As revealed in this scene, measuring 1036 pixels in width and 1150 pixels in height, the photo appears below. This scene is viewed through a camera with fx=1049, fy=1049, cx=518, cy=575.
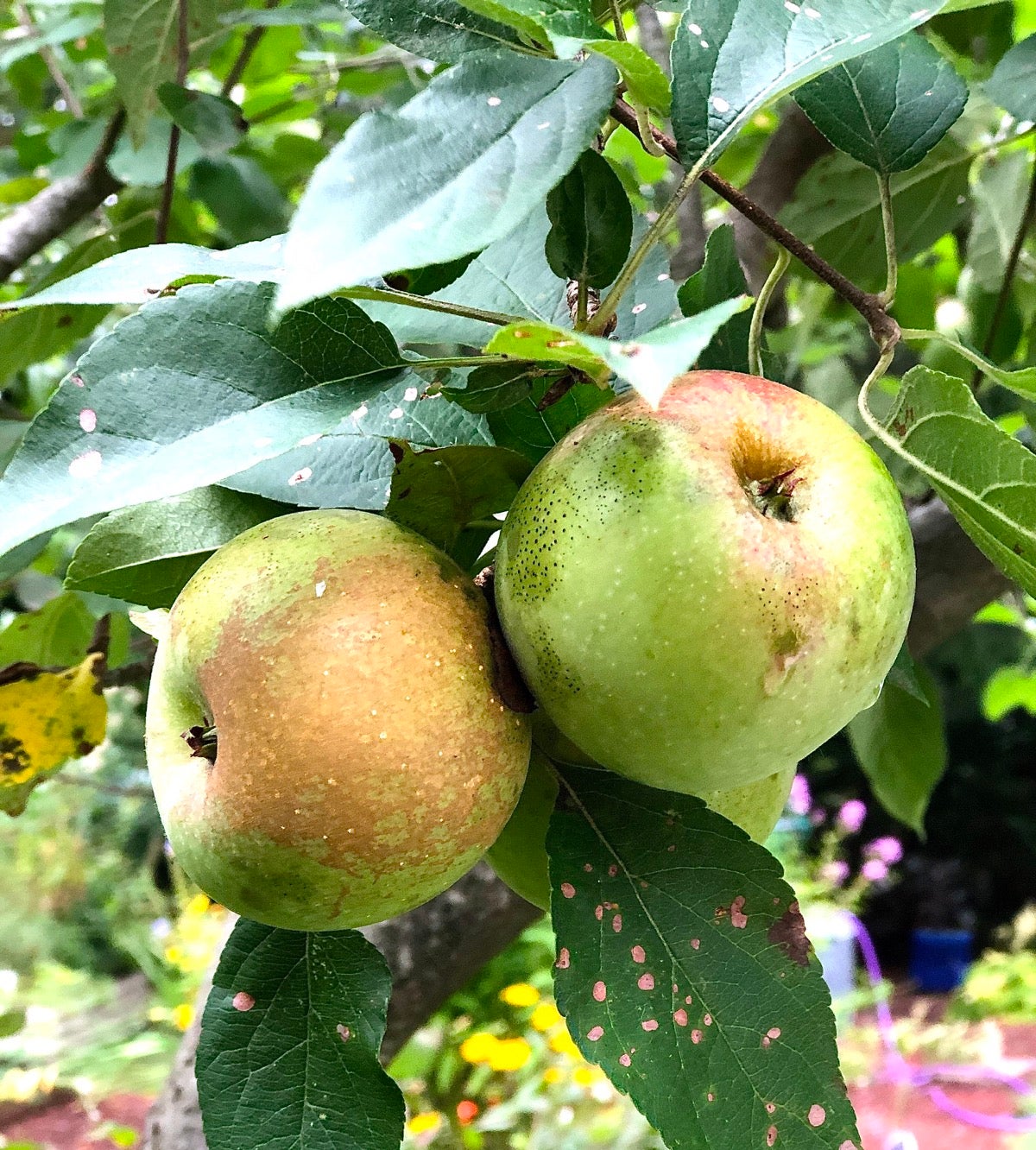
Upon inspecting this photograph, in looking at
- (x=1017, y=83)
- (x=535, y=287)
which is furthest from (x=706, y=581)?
(x=1017, y=83)

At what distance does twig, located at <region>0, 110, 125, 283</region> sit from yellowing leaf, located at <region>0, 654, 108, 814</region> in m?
0.58

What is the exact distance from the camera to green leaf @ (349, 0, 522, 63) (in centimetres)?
47

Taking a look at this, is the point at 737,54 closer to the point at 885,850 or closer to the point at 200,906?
the point at 200,906

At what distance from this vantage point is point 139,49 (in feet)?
3.42

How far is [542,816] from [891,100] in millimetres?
429

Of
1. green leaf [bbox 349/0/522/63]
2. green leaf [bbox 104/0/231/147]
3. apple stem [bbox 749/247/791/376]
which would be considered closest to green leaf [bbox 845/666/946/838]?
apple stem [bbox 749/247/791/376]

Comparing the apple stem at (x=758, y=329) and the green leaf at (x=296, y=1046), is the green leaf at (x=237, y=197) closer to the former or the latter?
the apple stem at (x=758, y=329)

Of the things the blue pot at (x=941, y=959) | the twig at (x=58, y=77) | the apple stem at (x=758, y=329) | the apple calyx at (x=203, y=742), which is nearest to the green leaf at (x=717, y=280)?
the apple stem at (x=758, y=329)

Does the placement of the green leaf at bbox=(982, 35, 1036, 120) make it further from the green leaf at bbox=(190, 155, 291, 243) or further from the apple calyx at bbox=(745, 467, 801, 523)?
the green leaf at bbox=(190, 155, 291, 243)

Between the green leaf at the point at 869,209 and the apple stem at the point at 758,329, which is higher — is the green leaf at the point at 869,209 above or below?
below

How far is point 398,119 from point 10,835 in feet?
15.1

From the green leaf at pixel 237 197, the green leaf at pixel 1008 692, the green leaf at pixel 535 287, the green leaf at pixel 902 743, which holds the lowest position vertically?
the green leaf at pixel 1008 692

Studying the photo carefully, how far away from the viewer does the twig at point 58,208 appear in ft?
3.72

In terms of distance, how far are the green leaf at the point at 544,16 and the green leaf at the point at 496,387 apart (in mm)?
126
